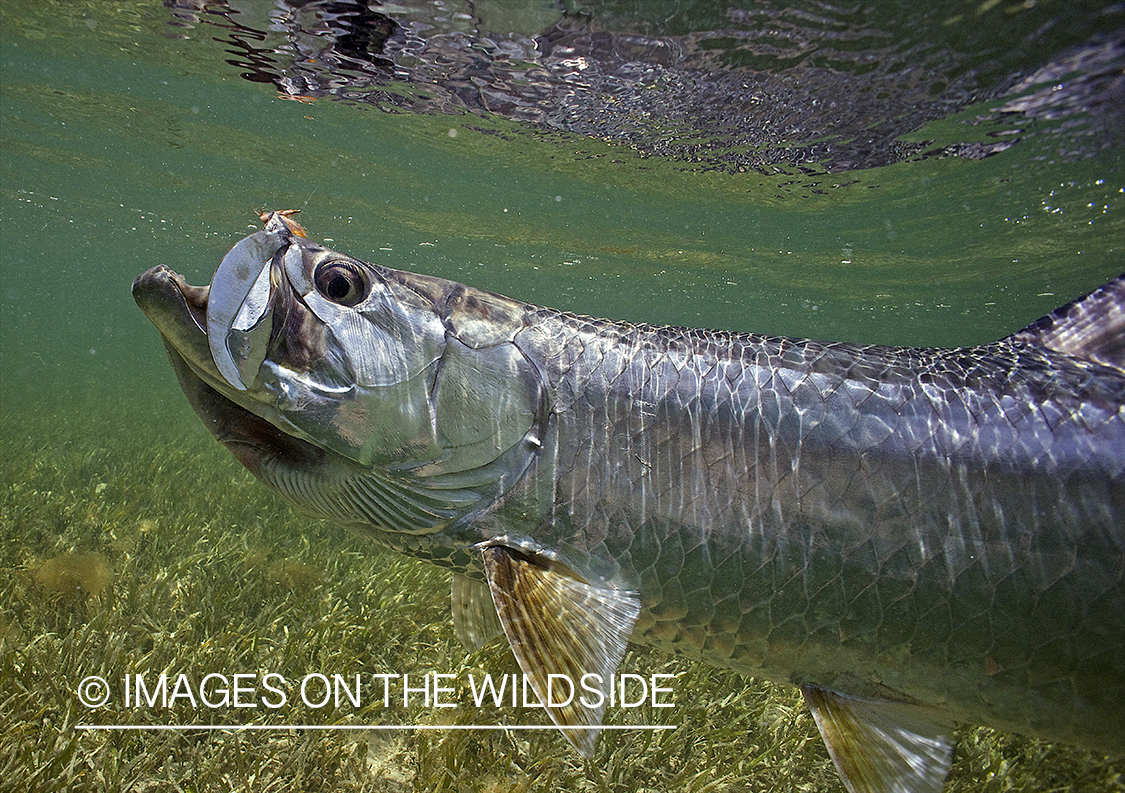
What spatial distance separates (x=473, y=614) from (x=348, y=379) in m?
1.39

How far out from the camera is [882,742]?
201 centimetres

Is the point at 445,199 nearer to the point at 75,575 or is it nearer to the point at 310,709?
the point at 75,575

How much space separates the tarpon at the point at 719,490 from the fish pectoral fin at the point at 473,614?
630 mm

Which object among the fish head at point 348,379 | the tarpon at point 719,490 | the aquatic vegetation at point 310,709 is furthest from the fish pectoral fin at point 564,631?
the aquatic vegetation at point 310,709

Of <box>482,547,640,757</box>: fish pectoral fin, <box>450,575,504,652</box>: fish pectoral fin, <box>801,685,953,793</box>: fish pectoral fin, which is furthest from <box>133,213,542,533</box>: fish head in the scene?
<box>801,685,953,793</box>: fish pectoral fin

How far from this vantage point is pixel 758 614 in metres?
1.96

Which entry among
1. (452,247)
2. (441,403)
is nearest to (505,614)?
(441,403)

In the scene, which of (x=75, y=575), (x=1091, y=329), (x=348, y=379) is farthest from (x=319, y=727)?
(x=1091, y=329)

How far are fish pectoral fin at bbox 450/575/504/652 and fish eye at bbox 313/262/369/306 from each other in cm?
143

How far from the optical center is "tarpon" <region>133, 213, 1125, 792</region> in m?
1.83

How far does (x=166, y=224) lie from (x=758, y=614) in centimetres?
3109

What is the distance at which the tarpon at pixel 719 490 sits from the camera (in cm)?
183

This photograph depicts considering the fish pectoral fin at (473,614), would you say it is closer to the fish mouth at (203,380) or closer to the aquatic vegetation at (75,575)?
the fish mouth at (203,380)

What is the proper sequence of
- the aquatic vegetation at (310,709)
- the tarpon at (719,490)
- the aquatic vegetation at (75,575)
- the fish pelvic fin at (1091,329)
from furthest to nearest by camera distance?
the aquatic vegetation at (75,575) → the aquatic vegetation at (310,709) → the fish pelvic fin at (1091,329) → the tarpon at (719,490)
